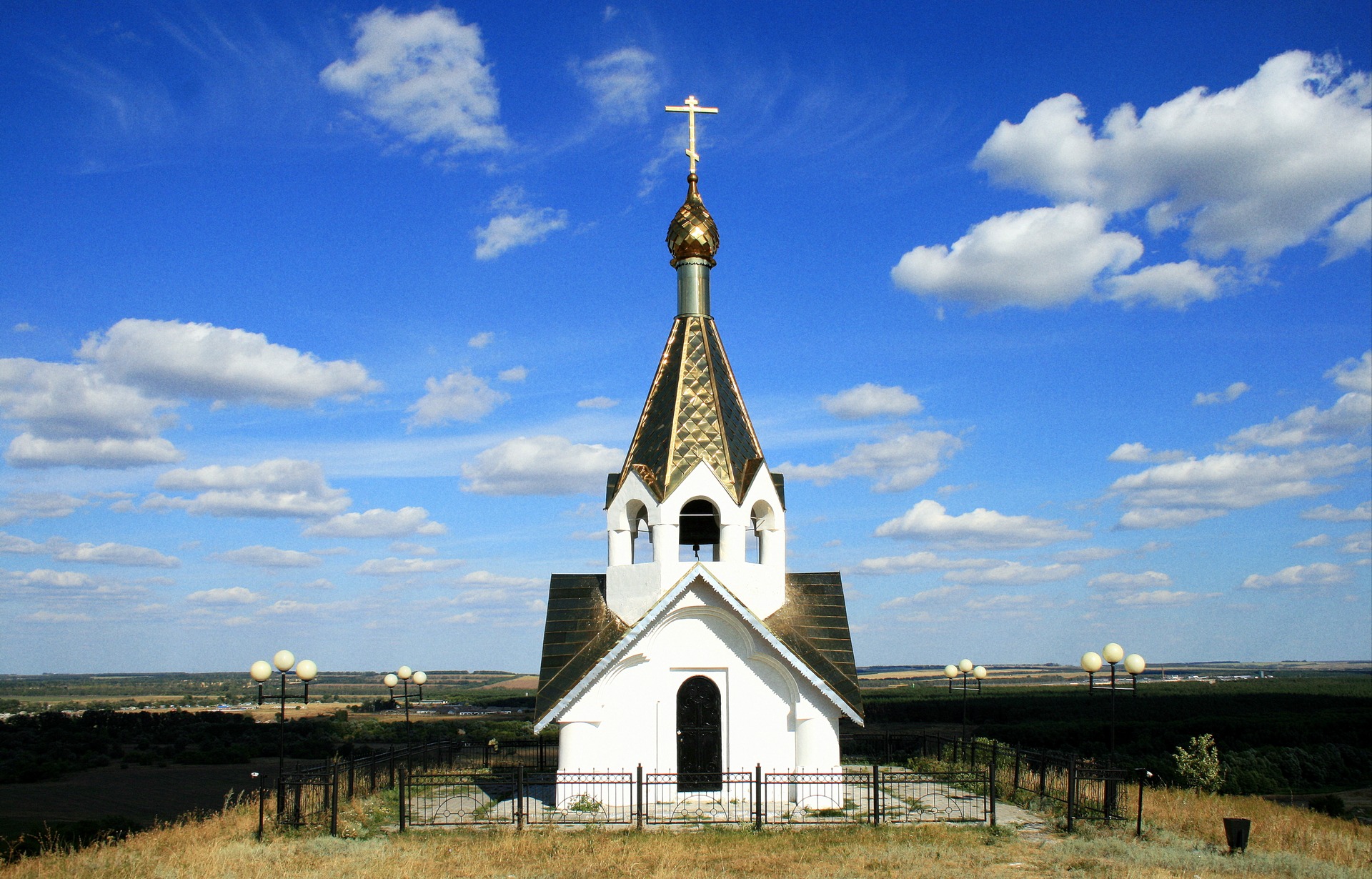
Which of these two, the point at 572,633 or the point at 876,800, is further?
the point at 572,633

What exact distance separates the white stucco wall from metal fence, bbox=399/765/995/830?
356mm

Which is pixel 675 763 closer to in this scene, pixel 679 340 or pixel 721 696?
pixel 721 696

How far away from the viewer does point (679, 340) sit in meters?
20.3

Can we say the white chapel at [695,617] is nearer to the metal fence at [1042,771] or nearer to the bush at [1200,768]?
the metal fence at [1042,771]

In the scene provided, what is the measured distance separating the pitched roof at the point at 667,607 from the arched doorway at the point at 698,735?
1.50m

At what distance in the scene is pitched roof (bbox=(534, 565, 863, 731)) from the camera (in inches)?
668

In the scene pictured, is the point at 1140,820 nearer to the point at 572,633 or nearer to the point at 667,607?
the point at 667,607

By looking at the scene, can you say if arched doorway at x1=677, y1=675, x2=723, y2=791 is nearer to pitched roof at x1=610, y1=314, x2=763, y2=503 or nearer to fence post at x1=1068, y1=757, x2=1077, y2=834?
pitched roof at x1=610, y1=314, x2=763, y2=503

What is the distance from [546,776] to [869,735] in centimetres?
823

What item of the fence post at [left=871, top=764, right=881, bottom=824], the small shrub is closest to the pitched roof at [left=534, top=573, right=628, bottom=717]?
the fence post at [left=871, top=764, right=881, bottom=824]

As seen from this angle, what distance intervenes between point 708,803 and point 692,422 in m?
6.92

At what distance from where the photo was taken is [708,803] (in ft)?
55.6

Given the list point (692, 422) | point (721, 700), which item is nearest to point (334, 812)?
point (721, 700)

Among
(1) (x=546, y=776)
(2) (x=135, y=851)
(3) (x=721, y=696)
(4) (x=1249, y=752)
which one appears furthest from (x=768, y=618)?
(4) (x=1249, y=752)
